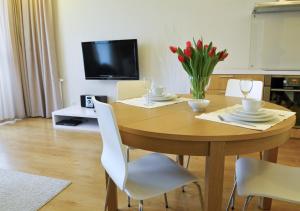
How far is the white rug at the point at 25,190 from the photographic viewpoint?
1960 millimetres

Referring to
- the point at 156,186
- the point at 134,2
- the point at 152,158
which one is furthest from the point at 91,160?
the point at 134,2

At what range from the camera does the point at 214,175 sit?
1.20 metres

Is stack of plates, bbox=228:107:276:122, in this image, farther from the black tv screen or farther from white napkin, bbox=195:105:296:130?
the black tv screen

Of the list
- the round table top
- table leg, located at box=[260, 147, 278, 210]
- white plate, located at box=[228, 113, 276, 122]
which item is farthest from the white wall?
white plate, located at box=[228, 113, 276, 122]

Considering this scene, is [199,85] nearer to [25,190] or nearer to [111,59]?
[25,190]

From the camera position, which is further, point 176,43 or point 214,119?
point 176,43

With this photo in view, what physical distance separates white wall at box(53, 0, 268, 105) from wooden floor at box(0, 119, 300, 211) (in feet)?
3.85

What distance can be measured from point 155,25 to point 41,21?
1986 mm

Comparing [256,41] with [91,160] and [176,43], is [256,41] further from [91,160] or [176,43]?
[91,160]

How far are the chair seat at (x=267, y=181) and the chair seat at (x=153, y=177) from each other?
0.89ft

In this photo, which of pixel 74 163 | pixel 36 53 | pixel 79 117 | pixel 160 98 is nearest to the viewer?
pixel 160 98

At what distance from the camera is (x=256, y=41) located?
3516mm

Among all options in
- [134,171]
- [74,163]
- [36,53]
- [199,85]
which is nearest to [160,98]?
[199,85]

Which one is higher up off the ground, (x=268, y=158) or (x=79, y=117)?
(x=268, y=158)
